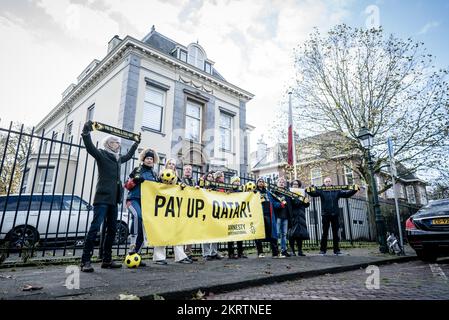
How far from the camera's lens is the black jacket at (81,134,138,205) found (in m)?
4.33

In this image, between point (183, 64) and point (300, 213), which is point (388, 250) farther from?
point (183, 64)

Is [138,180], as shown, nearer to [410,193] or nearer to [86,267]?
[86,267]

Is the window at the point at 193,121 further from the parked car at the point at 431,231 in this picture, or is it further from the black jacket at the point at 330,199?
the parked car at the point at 431,231

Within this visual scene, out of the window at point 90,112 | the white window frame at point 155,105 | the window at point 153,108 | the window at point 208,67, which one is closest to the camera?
the white window frame at point 155,105

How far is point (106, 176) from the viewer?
4.48 m

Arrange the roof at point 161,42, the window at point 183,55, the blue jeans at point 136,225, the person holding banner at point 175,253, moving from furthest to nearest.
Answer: the window at point 183,55 → the roof at point 161,42 → the person holding banner at point 175,253 → the blue jeans at point 136,225

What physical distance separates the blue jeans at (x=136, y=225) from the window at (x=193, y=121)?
1171cm

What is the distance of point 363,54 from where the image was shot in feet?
46.4

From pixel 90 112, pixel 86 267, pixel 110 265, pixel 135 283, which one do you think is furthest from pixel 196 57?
pixel 135 283

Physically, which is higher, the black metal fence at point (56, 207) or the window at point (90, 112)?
the window at point (90, 112)

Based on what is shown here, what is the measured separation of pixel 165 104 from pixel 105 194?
478 inches

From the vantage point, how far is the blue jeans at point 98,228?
419cm

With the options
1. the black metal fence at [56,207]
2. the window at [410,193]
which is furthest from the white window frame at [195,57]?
the window at [410,193]

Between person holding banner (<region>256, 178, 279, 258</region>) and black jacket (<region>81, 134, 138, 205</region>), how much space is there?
362 cm
